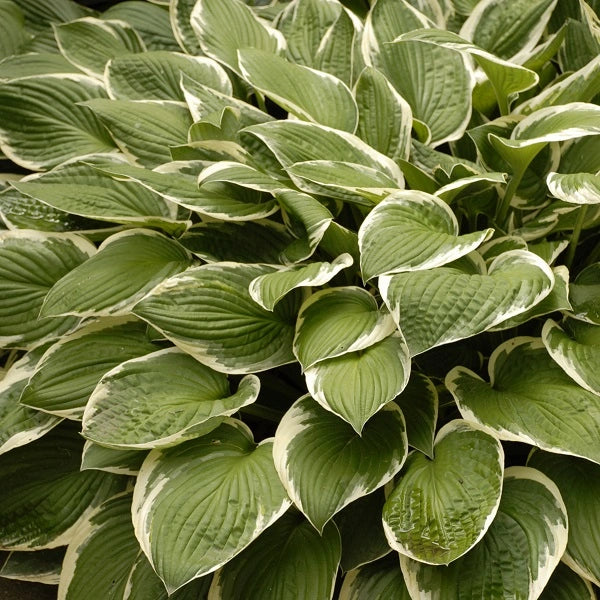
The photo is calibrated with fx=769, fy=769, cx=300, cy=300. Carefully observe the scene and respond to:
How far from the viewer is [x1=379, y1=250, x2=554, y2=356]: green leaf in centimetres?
92

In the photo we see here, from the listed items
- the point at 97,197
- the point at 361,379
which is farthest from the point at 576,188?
the point at 97,197

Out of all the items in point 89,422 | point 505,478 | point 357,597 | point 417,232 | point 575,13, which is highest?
point 575,13

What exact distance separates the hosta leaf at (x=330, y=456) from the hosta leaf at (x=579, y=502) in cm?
22

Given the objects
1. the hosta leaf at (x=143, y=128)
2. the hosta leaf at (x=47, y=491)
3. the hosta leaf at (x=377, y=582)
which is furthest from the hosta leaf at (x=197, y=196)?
the hosta leaf at (x=377, y=582)

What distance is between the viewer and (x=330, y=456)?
1.02m

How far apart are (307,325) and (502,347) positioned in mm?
298

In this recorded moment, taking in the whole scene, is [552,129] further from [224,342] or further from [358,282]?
[224,342]

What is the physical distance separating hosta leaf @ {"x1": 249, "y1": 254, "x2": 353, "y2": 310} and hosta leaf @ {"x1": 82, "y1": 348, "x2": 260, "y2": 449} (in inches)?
5.3

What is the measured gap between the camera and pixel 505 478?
42.1 inches

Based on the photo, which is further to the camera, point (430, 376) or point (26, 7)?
point (26, 7)

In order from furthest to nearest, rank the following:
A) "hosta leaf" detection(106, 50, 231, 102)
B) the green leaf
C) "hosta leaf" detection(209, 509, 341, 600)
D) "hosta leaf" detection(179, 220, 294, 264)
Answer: "hosta leaf" detection(106, 50, 231, 102)
"hosta leaf" detection(179, 220, 294, 264)
"hosta leaf" detection(209, 509, 341, 600)
the green leaf

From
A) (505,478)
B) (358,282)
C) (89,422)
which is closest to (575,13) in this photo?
(358,282)

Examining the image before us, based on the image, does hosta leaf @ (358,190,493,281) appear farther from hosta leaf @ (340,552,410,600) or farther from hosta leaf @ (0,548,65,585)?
hosta leaf @ (0,548,65,585)

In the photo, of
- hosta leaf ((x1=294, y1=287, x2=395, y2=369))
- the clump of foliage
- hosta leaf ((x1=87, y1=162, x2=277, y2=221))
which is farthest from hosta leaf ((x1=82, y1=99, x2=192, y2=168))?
hosta leaf ((x1=294, y1=287, x2=395, y2=369))
